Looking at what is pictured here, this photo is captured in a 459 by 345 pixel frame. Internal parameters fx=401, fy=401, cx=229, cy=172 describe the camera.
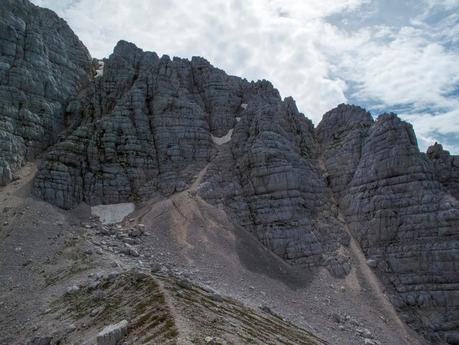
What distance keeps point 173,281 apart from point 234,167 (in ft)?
123

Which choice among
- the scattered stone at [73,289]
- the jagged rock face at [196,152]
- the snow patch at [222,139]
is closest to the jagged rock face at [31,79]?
the jagged rock face at [196,152]

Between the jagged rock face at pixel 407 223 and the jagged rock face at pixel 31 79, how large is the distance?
5586cm

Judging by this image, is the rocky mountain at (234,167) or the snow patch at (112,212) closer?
the rocky mountain at (234,167)

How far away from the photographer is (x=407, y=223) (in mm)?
57250

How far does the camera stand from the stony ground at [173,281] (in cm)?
2873

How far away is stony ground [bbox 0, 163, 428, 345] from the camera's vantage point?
94.3 feet

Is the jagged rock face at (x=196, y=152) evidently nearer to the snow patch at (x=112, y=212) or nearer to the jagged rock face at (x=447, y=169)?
the snow patch at (x=112, y=212)

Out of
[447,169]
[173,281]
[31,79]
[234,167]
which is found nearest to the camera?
[173,281]

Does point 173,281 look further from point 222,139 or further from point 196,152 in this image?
point 222,139

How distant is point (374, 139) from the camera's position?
66.1 metres

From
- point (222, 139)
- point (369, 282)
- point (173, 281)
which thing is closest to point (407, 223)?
point (369, 282)

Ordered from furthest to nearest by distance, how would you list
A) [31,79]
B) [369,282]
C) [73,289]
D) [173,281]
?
[31,79] < [369,282] < [73,289] < [173,281]

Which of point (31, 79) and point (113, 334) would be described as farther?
point (31, 79)

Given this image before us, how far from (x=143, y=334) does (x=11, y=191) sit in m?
47.6
